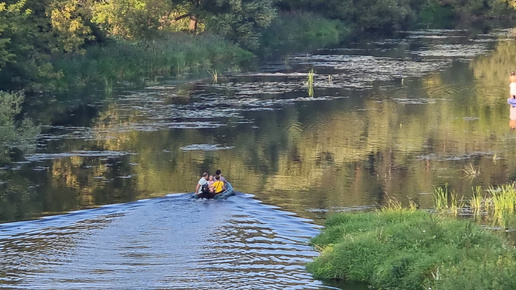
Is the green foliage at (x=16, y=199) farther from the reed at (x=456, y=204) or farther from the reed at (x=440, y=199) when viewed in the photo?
the reed at (x=456, y=204)

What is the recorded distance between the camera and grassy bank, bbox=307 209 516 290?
14180mm

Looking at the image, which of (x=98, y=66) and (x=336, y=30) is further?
(x=336, y=30)

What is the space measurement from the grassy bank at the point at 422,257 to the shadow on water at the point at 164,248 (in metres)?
0.76

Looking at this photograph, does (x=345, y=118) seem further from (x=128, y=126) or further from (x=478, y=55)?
(x=478, y=55)

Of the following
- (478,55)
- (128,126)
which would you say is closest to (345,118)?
(128,126)

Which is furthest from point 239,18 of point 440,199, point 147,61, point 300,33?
point 440,199

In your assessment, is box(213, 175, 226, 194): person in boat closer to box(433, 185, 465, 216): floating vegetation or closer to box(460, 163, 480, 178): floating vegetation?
box(433, 185, 465, 216): floating vegetation

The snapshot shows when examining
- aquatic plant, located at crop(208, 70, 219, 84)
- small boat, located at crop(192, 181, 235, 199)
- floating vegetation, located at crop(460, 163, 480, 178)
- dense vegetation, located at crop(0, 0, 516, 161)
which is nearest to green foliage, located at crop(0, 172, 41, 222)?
small boat, located at crop(192, 181, 235, 199)

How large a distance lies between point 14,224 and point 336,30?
60490 millimetres

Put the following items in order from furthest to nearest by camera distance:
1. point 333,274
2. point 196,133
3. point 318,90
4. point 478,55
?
point 478,55 → point 318,90 → point 196,133 → point 333,274

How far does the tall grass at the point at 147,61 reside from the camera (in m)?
47.4

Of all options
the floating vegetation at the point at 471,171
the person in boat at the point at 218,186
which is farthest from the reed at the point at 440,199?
the person in boat at the point at 218,186

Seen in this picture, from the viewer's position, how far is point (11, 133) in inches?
1189

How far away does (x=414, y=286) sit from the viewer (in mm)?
15164
